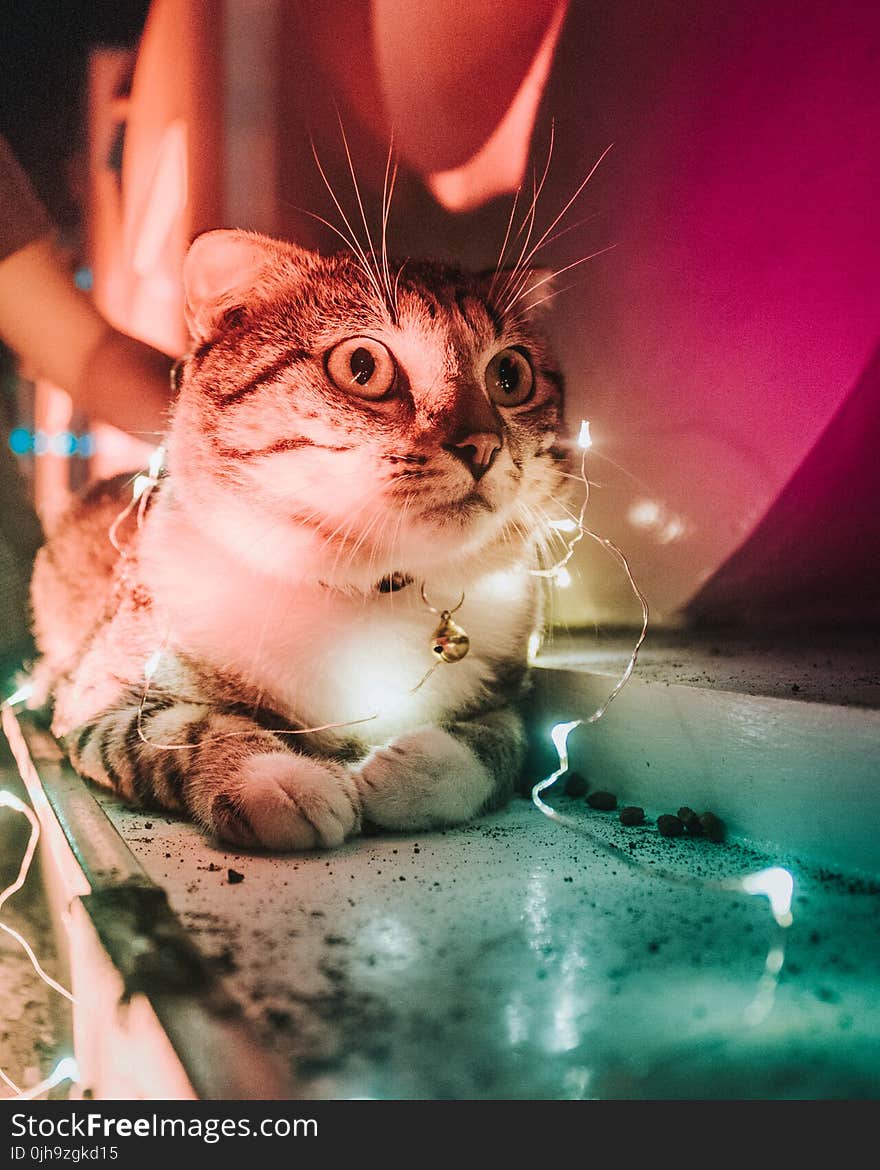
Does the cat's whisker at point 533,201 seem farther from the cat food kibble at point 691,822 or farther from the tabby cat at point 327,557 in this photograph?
the cat food kibble at point 691,822

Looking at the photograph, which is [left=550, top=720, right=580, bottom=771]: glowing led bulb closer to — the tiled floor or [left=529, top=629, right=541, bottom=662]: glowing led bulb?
[left=529, top=629, right=541, bottom=662]: glowing led bulb

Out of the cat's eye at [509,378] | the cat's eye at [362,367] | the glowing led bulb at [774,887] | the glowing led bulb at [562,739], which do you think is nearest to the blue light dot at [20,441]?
the cat's eye at [362,367]

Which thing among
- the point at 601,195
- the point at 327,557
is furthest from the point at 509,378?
the point at 601,195

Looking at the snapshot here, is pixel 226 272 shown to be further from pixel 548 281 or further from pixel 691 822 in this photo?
pixel 691 822

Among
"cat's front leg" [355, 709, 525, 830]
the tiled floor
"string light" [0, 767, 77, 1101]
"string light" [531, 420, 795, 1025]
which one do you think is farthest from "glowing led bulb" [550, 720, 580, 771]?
"string light" [0, 767, 77, 1101]

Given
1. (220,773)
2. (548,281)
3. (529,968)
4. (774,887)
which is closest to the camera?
(529,968)

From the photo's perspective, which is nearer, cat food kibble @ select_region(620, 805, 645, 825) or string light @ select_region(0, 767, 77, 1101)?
string light @ select_region(0, 767, 77, 1101)

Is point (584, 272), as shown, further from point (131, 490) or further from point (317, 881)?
point (317, 881)
